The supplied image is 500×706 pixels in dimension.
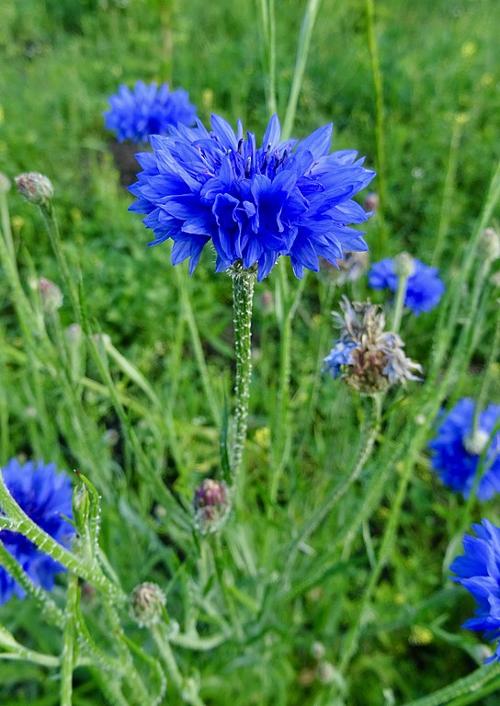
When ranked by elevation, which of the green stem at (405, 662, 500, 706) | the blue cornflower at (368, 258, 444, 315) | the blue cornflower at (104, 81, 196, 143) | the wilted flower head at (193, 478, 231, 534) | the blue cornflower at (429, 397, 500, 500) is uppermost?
the blue cornflower at (104, 81, 196, 143)

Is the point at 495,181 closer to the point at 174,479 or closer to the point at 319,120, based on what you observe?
the point at 174,479

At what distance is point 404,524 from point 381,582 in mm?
134

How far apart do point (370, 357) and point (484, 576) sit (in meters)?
0.23

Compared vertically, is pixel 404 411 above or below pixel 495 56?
below

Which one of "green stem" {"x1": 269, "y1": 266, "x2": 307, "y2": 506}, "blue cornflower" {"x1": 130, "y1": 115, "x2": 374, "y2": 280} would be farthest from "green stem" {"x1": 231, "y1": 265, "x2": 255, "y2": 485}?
"green stem" {"x1": 269, "y1": 266, "x2": 307, "y2": 506}

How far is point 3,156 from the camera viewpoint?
2.16 m

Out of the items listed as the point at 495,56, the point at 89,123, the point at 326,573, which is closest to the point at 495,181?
the point at 326,573

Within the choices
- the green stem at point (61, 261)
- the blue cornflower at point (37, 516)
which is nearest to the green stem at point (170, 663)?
the blue cornflower at point (37, 516)

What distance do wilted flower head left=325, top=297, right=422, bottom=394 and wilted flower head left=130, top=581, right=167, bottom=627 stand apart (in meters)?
0.29

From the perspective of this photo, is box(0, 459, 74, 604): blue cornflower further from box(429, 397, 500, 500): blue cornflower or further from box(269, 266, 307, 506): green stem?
box(429, 397, 500, 500): blue cornflower

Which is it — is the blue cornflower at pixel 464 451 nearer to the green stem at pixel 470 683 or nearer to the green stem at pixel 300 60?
the green stem at pixel 470 683

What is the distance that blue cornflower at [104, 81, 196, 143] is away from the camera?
0.98 metres

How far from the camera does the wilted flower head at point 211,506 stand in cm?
70

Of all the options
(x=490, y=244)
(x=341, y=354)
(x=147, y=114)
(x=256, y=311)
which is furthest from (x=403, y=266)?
(x=256, y=311)
